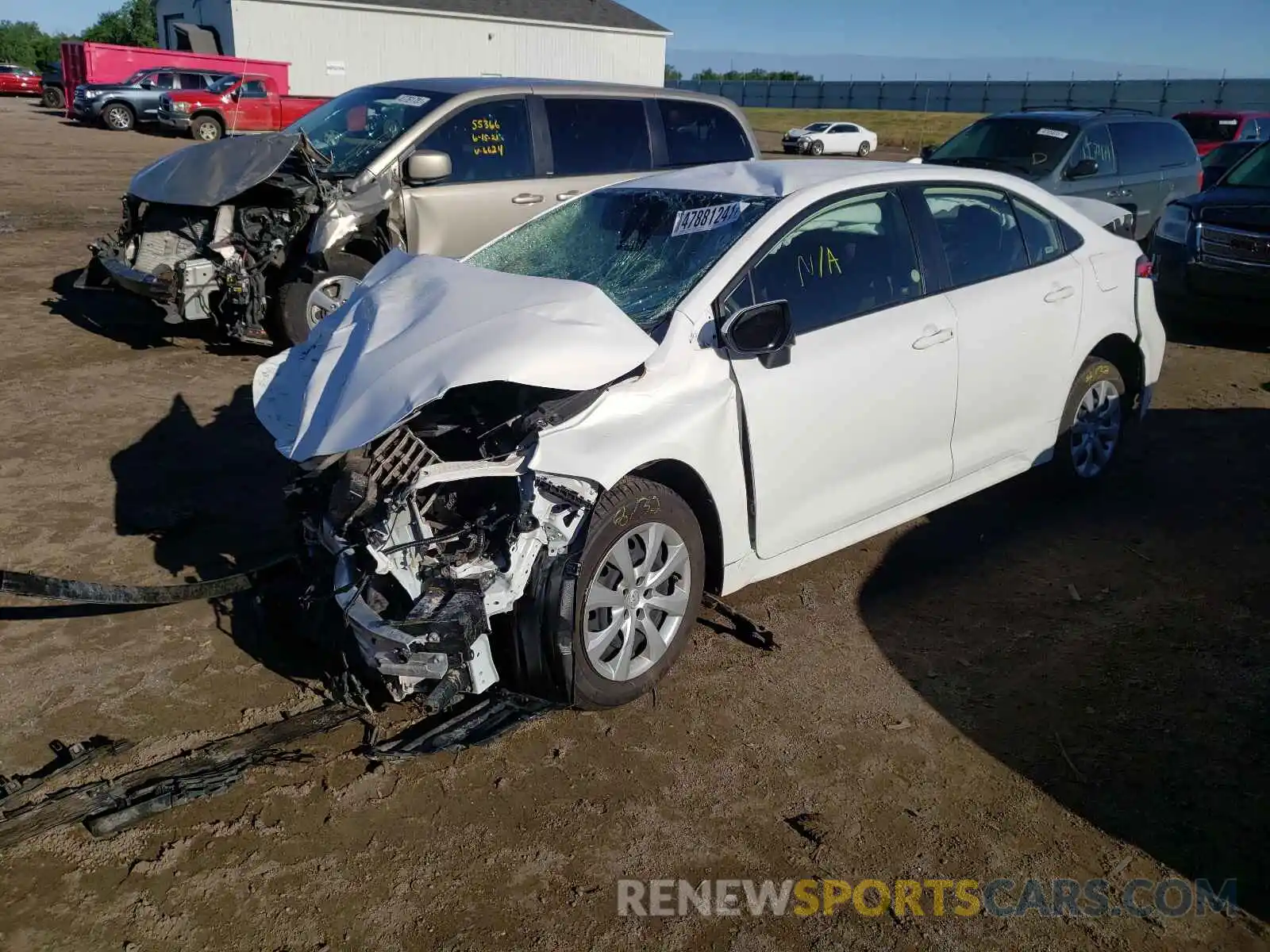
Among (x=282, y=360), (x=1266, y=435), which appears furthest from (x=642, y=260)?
(x=1266, y=435)

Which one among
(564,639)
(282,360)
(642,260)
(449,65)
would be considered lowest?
(564,639)

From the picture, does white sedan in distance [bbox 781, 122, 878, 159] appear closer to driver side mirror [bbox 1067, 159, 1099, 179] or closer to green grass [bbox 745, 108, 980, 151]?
green grass [bbox 745, 108, 980, 151]

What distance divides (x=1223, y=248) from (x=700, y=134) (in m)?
4.76

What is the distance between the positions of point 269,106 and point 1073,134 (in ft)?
76.4

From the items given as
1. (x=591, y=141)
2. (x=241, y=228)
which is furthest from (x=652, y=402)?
(x=591, y=141)

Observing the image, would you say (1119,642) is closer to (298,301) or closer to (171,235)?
(298,301)

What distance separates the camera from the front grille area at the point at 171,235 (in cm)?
802

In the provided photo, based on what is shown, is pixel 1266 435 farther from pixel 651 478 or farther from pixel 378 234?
pixel 378 234

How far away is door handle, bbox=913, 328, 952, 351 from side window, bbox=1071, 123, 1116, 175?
7.25m

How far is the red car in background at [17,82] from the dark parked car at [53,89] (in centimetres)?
688

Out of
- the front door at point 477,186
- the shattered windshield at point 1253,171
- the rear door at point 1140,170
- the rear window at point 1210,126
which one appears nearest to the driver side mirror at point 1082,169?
the rear door at point 1140,170

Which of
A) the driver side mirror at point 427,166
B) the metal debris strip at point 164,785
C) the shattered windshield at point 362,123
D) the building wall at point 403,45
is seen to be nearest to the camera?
the metal debris strip at point 164,785

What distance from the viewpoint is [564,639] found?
11.2 feet

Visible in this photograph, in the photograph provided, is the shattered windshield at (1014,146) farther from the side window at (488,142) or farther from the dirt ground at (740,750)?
the dirt ground at (740,750)
